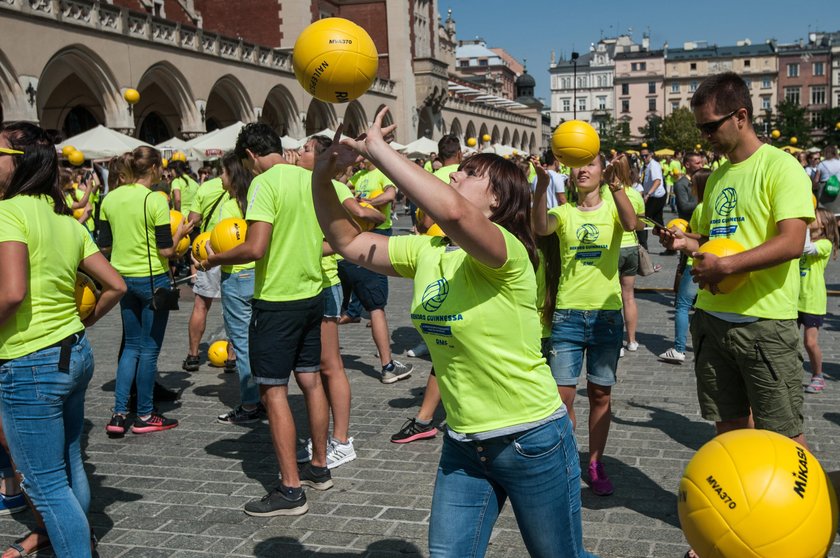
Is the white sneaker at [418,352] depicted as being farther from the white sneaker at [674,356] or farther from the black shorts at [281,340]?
the black shorts at [281,340]

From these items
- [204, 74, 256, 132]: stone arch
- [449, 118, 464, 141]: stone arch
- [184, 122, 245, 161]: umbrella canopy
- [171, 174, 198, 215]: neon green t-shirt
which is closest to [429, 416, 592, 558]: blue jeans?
[171, 174, 198, 215]: neon green t-shirt

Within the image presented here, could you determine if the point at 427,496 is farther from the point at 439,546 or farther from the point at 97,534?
the point at 439,546

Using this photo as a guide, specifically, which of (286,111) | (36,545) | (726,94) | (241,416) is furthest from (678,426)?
(286,111)

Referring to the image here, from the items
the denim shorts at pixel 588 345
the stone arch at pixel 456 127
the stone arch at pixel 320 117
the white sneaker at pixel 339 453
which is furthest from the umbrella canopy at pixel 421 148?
the stone arch at pixel 456 127

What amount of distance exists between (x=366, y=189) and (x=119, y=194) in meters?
3.88

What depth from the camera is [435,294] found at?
8.87 feet

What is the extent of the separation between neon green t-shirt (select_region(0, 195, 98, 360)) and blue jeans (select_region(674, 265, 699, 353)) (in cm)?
594

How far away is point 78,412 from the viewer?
3656mm

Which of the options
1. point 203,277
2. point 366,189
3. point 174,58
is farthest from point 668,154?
point 203,277

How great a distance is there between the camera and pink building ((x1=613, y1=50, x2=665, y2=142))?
13575cm

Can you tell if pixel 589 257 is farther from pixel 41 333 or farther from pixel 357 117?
pixel 357 117

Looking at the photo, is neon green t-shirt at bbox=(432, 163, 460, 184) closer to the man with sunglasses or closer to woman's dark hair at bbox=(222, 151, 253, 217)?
woman's dark hair at bbox=(222, 151, 253, 217)

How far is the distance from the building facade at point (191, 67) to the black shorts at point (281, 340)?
11.9ft

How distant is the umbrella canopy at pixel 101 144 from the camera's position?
1752cm
